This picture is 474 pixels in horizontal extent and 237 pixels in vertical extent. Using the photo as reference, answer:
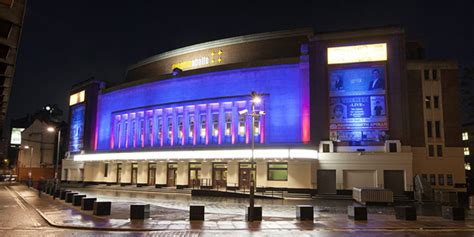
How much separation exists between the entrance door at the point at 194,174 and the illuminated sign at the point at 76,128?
27.8m

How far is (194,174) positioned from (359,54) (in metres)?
26.4

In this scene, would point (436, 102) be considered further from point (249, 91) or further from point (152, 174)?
point (152, 174)

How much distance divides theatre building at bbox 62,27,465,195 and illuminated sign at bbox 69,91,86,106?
72.2ft

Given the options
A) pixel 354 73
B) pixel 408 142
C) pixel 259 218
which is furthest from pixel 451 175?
pixel 259 218

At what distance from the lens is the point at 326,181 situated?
45500mm

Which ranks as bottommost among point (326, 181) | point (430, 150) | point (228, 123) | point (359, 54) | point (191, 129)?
point (326, 181)

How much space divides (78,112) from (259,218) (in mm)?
60624

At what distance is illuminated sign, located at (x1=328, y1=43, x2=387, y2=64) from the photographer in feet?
152

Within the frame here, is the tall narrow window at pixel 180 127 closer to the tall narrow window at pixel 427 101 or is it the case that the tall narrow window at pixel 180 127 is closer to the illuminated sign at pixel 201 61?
the illuminated sign at pixel 201 61

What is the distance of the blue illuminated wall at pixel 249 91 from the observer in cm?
4850

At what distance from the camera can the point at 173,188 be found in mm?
54719

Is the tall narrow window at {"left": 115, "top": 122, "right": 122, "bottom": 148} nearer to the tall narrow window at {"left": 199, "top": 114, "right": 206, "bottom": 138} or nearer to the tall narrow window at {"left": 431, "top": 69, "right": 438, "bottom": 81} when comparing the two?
the tall narrow window at {"left": 199, "top": 114, "right": 206, "bottom": 138}

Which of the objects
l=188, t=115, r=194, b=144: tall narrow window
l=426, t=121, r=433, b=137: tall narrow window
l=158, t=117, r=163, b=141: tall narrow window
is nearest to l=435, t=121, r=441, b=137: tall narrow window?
l=426, t=121, r=433, b=137: tall narrow window

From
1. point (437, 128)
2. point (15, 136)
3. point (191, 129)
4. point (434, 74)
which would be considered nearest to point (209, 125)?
point (191, 129)
